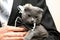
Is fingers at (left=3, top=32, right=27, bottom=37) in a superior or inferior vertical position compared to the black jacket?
inferior

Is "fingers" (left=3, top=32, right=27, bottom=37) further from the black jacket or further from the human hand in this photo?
the black jacket

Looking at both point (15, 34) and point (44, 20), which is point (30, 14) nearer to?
point (15, 34)

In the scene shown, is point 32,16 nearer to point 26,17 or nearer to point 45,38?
point 26,17

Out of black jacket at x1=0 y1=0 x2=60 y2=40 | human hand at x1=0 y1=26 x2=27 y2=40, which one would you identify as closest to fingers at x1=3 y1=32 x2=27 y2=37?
human hand at x1=0 y1=26 x2=27 y2=40

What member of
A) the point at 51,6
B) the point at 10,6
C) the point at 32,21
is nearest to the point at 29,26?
the point at 32,21

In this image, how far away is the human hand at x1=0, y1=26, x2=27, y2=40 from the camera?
0.72m

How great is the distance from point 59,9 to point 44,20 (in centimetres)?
32

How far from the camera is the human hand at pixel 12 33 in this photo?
72 centimetres

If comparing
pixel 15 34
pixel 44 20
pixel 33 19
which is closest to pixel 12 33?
pixel 15 34

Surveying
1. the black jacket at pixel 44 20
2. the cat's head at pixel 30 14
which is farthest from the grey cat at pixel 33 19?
the black jacket at pixel 44 20

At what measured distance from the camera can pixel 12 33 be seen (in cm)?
73

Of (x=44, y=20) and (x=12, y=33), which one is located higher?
(x=44, y=20)

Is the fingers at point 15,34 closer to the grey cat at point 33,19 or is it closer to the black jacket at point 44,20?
the grey cat at point 33,19

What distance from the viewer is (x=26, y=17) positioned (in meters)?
0.73
